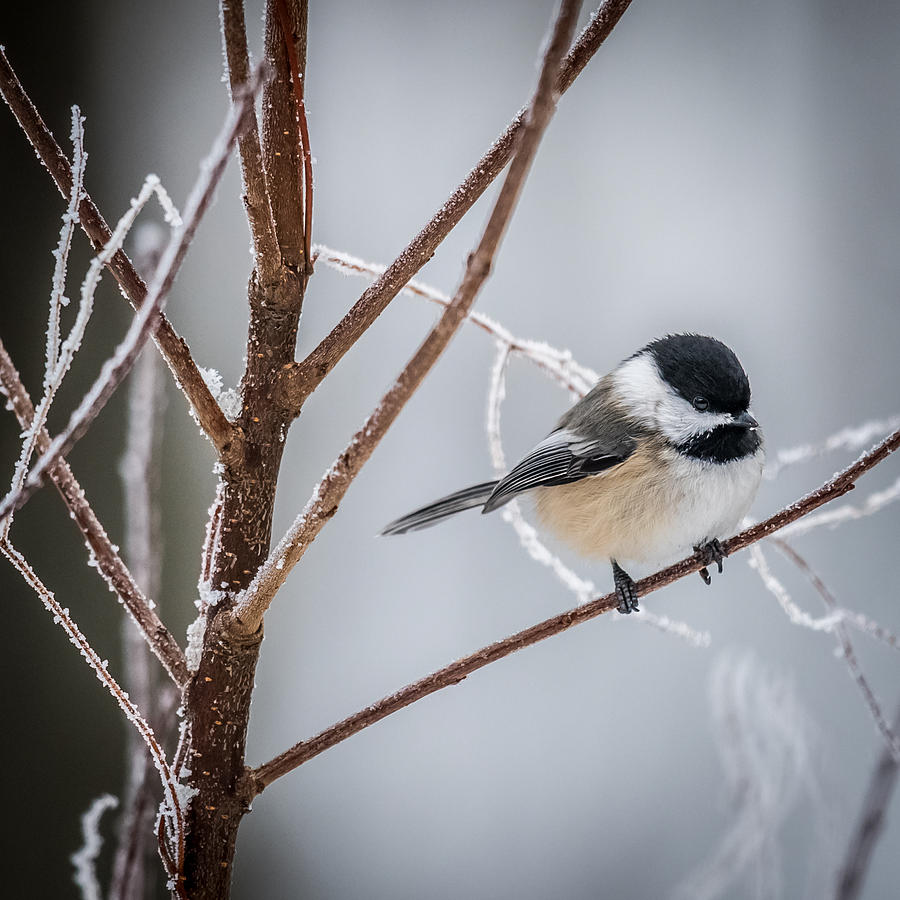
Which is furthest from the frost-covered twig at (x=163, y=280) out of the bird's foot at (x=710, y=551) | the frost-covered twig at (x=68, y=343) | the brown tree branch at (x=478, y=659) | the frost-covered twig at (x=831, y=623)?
the bird's foot at (x=710, y=551)

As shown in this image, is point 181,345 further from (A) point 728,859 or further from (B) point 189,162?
(B) point 189,162

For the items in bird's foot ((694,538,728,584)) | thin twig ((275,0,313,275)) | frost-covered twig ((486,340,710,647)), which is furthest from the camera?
bird's foot ((694,538,728,584))

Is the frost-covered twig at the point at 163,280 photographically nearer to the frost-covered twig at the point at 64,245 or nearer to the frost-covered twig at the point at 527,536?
the frost-covered twig at the point at 64,245

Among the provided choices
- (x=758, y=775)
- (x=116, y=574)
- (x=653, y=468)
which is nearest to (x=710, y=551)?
(x=653, y=468)

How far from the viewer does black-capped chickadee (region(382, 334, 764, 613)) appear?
2.26ft

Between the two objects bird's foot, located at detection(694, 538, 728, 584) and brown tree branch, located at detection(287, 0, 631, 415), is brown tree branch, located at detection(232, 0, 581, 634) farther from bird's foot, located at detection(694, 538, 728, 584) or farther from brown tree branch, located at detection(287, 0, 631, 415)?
bird's foot, located at detection(694, 538, 728, 584)

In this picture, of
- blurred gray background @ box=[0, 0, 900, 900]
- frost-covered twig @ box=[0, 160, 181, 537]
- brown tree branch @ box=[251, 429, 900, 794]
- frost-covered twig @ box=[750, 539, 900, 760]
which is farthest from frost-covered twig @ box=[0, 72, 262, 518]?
blurred gray background @ box=[0, 0, 900, 900]

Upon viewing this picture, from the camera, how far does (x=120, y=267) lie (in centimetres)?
35

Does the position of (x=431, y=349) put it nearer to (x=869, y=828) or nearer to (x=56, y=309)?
(x=56, y=309)

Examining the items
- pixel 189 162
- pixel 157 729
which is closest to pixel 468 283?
pixel 157 729

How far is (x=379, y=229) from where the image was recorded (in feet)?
4.09

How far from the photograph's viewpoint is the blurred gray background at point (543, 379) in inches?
47.6

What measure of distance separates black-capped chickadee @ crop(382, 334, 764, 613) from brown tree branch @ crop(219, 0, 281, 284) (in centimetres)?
35

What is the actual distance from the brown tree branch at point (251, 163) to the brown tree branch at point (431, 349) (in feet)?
0.36
